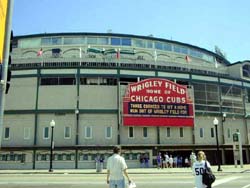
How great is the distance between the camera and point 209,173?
1014cm

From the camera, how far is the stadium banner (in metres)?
42.4

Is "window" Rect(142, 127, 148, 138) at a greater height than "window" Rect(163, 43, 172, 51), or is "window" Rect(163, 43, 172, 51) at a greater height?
"window" Rect(163, 43, 172, 51)

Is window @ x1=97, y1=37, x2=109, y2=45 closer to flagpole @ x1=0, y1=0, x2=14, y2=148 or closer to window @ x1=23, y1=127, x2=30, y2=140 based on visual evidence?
window @ x1=23, y1=127, x2=30, y2=140

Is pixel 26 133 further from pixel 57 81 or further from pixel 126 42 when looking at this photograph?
pixel 126 42

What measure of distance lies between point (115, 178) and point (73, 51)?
4599 cm

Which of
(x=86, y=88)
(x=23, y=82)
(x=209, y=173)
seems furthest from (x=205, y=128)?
(x=209, y=173)

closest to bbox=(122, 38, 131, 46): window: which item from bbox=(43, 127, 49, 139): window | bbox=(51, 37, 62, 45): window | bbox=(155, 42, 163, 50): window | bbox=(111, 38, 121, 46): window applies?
bbox=(111, 38, 121, 46): window

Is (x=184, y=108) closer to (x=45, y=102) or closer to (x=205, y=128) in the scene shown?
(x=205, y=128)

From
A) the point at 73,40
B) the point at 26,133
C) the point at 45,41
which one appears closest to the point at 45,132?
the point at 26,133

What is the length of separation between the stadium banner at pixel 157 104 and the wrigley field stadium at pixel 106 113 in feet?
0.38

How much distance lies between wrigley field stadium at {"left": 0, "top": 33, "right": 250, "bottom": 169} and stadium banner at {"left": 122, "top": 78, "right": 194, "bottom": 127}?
12 centimetres

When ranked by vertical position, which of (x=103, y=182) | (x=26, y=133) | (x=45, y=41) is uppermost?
(x=45, y=41)

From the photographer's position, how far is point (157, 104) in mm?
43406

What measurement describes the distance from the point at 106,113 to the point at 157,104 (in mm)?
6248
